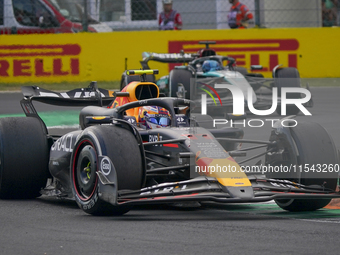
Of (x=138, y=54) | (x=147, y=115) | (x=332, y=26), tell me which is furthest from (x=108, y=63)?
(x=147, y=115)

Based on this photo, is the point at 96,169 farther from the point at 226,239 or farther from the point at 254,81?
the point at 254,81

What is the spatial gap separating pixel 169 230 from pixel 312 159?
5.19 feet

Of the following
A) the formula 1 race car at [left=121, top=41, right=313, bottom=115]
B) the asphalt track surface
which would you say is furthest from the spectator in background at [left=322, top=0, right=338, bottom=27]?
the asphalt track surface

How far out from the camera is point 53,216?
5.96 m

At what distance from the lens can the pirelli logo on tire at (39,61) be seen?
707 inches

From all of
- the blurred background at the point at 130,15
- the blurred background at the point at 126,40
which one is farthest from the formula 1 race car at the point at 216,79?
the blurred background at the point at 130,15

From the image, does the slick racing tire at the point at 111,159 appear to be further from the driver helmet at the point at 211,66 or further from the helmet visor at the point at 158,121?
the driver helmet at the point at 211,66

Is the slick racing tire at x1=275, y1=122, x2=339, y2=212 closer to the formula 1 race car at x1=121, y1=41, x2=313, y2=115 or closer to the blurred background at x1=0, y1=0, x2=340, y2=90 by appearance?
the formula 1 race car at x1=121, y1=41, x2=313, y2=115

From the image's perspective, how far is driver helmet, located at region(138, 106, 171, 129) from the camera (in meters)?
7.03

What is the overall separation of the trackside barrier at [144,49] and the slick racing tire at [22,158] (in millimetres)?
11275

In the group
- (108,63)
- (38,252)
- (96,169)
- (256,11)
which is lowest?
(38,252)

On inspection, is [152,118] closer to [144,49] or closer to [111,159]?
[111,159]

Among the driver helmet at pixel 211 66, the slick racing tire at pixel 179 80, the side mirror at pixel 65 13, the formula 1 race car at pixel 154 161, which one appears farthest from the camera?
the side mirror at pixel 65 13

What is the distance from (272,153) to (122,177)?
1571 millimetres
